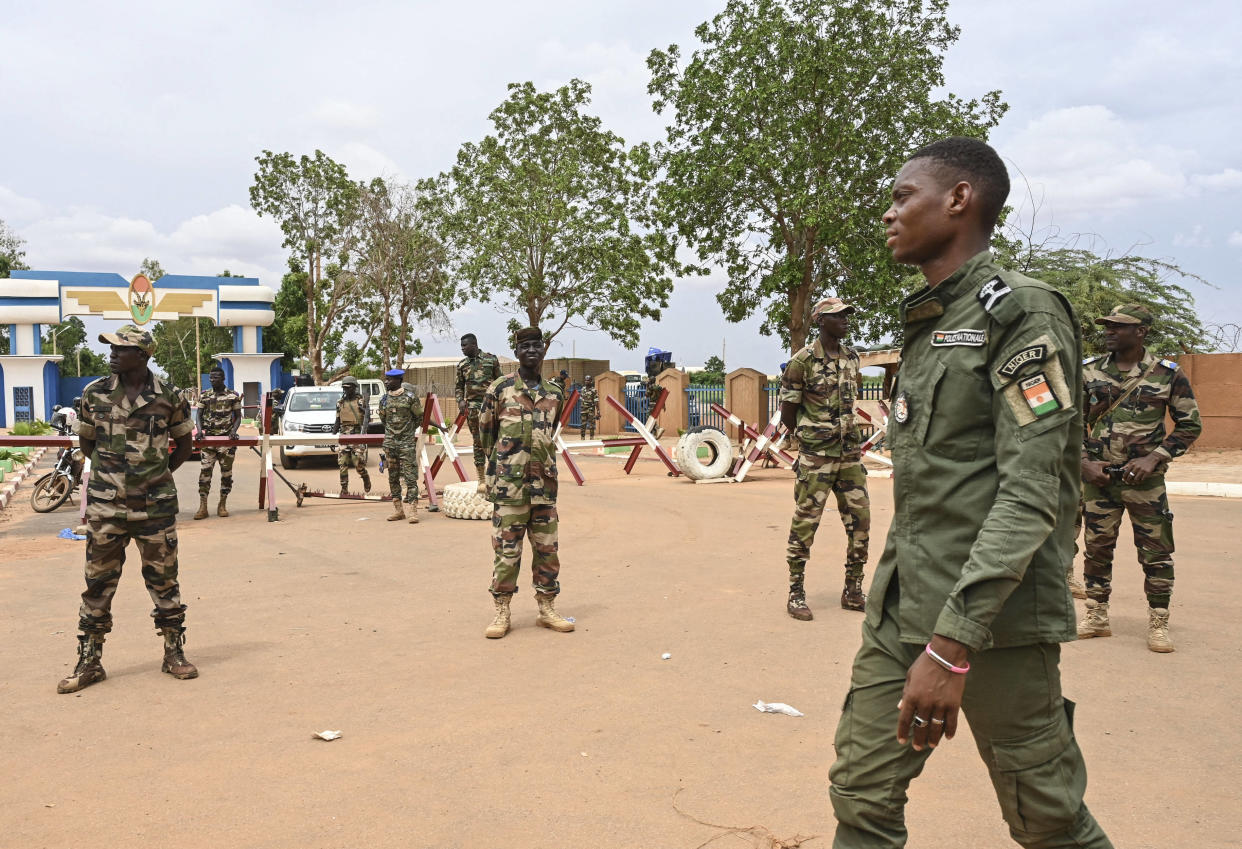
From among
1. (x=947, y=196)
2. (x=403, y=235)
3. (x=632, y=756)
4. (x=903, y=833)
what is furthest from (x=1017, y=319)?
(x=403, y=235)

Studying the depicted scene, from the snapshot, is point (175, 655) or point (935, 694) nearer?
point (935, 694)

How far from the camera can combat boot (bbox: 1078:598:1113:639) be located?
5.70 metres

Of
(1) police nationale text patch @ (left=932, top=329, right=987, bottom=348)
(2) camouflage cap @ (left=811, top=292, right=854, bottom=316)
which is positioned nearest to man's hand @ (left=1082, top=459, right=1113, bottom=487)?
(2) camouflage cap @ (left=811, top=292, right=854, bottom=316)

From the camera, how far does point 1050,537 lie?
2092 mm

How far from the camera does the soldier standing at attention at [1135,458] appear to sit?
17.9 feet

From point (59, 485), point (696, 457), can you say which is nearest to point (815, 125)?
point (696, 457)

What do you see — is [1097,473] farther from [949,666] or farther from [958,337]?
[949,666]

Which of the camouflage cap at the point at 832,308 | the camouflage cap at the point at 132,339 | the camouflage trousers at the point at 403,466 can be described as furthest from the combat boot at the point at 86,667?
the camouflage trousers at the point at 403,466

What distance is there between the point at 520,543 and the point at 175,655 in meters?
2.12

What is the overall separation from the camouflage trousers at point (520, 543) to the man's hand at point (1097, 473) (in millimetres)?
3264

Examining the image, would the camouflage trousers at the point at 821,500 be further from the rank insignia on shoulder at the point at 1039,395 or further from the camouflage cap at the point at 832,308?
the rank insignia on shoulder at the point at 1039,395

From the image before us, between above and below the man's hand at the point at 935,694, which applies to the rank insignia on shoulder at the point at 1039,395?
above

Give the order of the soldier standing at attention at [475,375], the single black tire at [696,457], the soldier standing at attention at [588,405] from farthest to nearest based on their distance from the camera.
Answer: the soldier standing at attention at [588,405] < the single black tire at [696,457] < the soldier standing at attention at [475,375]

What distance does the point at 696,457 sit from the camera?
15.3 m
